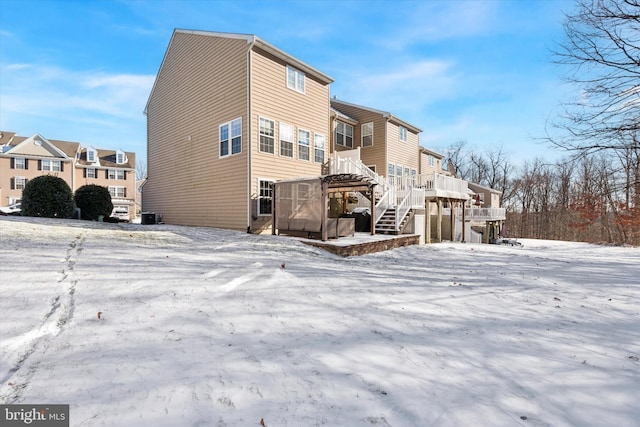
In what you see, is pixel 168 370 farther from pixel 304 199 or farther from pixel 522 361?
pixel 304 199

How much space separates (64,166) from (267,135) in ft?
112

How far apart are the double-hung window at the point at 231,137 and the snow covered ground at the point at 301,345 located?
283 inches

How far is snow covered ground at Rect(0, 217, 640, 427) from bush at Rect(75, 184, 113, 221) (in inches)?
384

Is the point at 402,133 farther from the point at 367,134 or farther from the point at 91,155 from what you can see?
the point at 91,155

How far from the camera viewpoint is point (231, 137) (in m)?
12.4

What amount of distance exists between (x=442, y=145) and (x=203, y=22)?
136ft

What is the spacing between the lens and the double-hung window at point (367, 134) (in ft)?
64.6

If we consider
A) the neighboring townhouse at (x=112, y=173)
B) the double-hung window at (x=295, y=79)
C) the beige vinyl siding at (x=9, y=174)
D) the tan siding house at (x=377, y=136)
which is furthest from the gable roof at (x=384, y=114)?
the beige vinyl siding at (x=9, y=174)

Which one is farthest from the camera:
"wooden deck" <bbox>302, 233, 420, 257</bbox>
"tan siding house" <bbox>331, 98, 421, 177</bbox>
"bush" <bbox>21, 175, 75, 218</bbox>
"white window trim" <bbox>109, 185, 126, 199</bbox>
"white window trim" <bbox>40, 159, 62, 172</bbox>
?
"white window trim" <bbox>109, 185, 126, 199</bbox>

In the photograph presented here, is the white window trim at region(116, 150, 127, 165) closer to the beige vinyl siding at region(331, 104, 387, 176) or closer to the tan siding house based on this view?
the tan siding house

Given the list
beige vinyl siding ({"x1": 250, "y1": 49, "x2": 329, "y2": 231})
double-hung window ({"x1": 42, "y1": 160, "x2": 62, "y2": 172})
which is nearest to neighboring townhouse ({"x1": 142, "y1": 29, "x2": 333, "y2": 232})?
beige vinyl siding ({"x1": 250, "y1": 49, "x2": 329, "y2": 231})

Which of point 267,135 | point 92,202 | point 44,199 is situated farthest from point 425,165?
point 44,199

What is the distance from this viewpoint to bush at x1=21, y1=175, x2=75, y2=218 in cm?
1187

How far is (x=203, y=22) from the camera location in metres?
14.4
